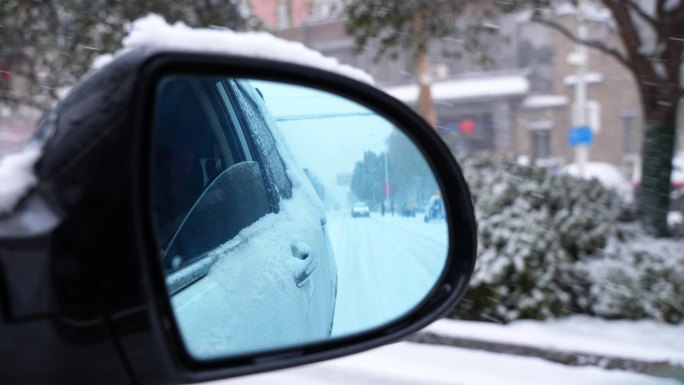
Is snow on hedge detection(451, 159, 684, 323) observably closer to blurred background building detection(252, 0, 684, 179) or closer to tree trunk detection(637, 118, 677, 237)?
tree trunk detection(637, 118, 677, 237)

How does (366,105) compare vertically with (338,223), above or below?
above

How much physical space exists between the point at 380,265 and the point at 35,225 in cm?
97

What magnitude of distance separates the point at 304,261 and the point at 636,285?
485 cm

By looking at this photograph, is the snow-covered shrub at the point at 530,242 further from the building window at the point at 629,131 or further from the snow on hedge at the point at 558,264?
the building window at the point at 629,131

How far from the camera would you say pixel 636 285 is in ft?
18.1

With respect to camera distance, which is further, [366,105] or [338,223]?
[338,223]

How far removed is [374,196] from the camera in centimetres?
154

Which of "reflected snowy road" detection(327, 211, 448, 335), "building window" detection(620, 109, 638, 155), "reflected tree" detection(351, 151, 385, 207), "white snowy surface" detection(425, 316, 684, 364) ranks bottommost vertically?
"building window" detection(620, 109, 638, 155)

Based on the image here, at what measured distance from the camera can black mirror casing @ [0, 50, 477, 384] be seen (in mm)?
777

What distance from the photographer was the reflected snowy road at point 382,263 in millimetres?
1480

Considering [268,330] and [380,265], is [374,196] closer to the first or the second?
[380,265]

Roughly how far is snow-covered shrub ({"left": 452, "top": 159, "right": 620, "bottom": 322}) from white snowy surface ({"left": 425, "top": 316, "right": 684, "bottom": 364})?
19 centimetres

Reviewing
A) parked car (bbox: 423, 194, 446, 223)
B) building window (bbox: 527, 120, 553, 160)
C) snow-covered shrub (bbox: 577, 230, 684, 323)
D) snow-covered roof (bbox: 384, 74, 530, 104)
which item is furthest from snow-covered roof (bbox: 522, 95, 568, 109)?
parked car (bbox: 423, 194, 446, 223)

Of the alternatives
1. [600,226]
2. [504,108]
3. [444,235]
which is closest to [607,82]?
A: [504,108]
